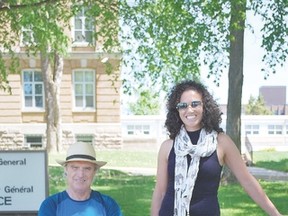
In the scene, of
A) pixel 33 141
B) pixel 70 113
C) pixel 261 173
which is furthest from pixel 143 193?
pixel 33 141

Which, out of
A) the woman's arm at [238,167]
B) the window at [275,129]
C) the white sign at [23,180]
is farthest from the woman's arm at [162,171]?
the window at [275,129]

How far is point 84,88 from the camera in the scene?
1185 inches

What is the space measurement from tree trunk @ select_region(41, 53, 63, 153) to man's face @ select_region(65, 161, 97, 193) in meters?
22.4

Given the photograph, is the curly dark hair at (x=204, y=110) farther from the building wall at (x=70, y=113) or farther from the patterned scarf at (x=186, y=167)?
the building wall at (x=70, y=113)

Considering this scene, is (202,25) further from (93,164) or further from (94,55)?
(94,55)

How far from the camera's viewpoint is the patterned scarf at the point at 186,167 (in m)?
3.70

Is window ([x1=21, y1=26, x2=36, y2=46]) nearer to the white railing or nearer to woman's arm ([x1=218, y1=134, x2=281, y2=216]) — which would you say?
woman's arm ([x1=218, y1=134, x2=281, y2=216])

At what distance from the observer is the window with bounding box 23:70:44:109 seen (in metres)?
30.0

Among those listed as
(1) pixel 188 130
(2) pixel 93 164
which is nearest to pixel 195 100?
(1) pixel 188 130

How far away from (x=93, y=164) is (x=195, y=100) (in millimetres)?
779

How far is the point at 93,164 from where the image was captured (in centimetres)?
362

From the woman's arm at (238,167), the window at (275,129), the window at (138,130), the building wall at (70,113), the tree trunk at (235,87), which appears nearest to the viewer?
the woman's arm at (238,167)

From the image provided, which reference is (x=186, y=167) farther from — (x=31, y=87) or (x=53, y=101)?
(x=31, y=87)

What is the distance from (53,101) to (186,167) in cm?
2340
